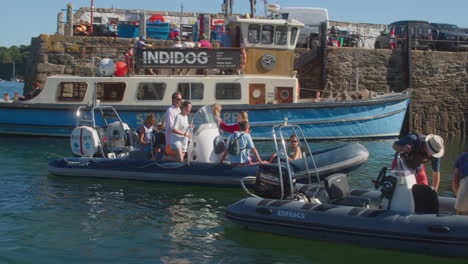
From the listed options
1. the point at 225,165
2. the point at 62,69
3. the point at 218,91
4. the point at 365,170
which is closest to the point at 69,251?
the point at 225,165

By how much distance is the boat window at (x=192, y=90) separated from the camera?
17.8 metres

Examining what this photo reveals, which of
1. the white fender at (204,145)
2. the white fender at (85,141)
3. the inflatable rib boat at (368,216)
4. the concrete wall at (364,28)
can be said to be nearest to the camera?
the inflatable rib boat at (368,216)

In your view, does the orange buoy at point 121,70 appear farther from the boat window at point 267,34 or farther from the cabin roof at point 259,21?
the boat window at point 267,34

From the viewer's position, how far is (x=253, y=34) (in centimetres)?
1850

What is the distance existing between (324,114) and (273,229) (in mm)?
10400

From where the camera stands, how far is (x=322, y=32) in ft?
74.9

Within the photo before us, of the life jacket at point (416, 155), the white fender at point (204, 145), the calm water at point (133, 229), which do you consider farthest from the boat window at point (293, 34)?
the life jacket at point (416, 155)

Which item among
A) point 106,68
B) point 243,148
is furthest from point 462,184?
point 106,68

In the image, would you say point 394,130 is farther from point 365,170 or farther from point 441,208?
point 441,208

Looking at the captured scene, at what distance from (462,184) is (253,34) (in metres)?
12.0

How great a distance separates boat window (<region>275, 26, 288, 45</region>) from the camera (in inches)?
733

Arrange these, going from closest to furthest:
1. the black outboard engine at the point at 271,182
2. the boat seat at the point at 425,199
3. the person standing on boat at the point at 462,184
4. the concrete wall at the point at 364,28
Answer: the person standing on boat at the point at 462,184 < the boat seat at the point at 425,199 < the black outboard engine at the point at 271,182 < the concrete wall at the point at 364,28

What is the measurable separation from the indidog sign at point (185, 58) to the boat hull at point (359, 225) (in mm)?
10099

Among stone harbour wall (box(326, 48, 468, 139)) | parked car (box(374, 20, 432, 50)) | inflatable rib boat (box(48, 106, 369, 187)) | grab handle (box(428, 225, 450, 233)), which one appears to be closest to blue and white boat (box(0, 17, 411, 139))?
inflatable rib boat (box(48, 106, 369, 187))
